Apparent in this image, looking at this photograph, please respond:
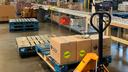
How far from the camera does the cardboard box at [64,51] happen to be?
3.06 meters

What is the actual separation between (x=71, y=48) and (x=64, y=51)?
0.14m

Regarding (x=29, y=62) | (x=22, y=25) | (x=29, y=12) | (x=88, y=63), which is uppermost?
(x=29, y=12)

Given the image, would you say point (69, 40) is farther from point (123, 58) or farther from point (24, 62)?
point (123, 58)

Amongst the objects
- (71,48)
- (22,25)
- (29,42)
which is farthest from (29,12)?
(71,48)

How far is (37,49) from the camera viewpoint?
417 cm

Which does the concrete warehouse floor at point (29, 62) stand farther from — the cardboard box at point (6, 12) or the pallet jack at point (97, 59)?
the cardboard box at point (6, 12)

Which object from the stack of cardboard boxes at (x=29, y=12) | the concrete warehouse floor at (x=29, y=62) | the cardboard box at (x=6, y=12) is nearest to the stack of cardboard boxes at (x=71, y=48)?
the concrete warehouse floor at (x=29, y=62)

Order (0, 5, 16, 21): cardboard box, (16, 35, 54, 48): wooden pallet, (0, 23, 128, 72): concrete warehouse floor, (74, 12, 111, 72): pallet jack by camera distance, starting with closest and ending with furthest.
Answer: (74, 12, 111, 72): pallet jack → (0, 23, 128, 72): concrete warehouse floor → (16, 35, 54, 48): wooden pallet → (0, 5, 16, 21): cardboard box

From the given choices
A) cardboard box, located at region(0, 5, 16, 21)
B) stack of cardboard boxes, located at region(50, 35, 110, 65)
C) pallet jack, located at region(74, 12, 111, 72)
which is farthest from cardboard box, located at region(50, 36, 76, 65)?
cardboard box, located at region(0, 5, 16, 21)

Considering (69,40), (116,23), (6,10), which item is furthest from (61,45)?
(6,10)

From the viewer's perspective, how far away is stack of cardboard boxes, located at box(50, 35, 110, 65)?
3070 millimetres

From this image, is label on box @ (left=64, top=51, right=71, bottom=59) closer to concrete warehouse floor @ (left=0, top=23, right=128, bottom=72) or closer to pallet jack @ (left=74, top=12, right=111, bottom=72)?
pallet jack @ (left=74, top=12, right=111, bottom=72)

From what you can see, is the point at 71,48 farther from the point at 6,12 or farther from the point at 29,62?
the point at 6,12

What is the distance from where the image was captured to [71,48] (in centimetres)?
313
